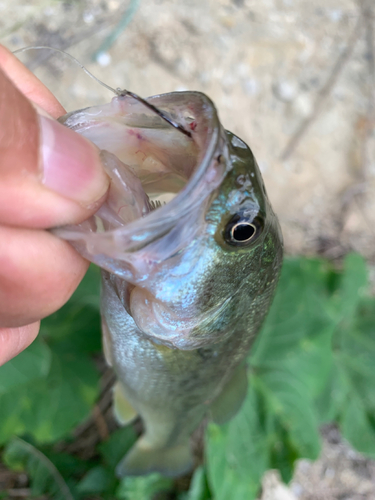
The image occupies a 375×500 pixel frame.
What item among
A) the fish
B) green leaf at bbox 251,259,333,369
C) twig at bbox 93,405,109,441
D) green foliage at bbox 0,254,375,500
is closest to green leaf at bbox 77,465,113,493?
green foliage at bbox 0,254,375,500

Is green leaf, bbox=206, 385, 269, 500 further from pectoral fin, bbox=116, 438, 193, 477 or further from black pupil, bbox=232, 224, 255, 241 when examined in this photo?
black pupil, bbox=232, 224, 255, 241

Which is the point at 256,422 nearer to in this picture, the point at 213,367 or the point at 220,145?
the point at 213,367

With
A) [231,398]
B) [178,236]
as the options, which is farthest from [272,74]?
[178,236]

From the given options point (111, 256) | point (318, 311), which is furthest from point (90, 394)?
point (111, 256)

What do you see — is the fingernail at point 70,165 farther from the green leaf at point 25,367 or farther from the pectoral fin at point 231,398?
the green leaf at point 25,367

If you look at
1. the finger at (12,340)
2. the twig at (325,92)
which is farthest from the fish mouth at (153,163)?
the twig at (325,92)

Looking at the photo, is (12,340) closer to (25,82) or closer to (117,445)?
(25,82)
